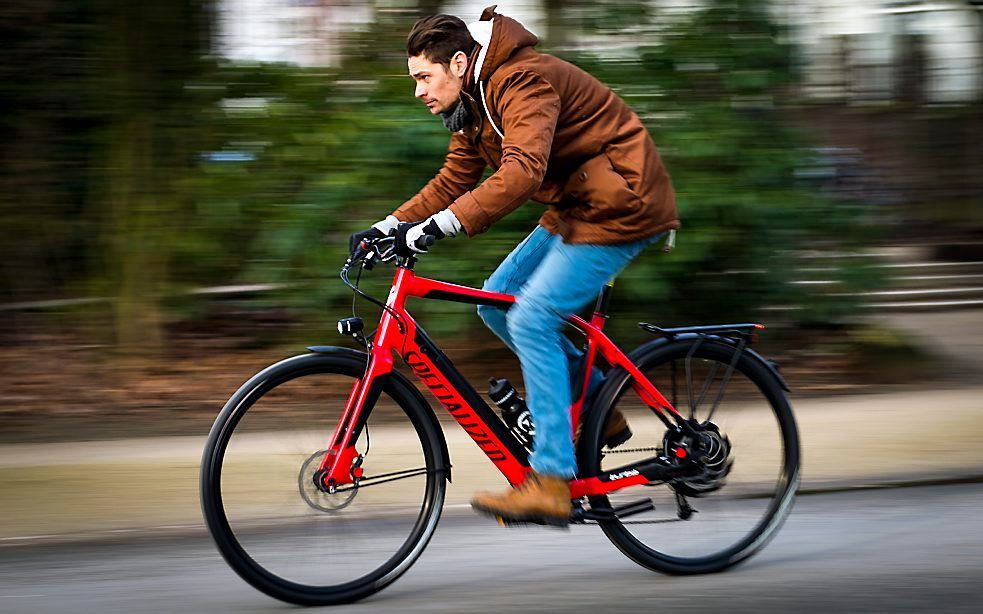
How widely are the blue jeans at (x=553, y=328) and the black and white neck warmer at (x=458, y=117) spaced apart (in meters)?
0.52

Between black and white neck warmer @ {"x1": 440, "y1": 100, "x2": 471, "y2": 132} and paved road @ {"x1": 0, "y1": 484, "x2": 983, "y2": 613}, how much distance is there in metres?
1.61

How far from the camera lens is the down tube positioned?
4.39 m

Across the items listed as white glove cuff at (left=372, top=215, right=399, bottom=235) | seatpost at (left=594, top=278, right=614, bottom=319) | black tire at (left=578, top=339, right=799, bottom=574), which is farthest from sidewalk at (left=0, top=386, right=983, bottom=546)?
white glove cuff at (left=372, top=215, right=399, bottom=235)

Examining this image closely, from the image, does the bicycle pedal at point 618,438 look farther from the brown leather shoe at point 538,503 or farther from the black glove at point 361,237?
the black glove at point 361,237

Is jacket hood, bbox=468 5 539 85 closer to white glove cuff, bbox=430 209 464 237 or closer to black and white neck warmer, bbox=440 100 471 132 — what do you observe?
black and white neck warmer, bbox=440 100 471 132

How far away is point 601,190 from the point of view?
4383 mm

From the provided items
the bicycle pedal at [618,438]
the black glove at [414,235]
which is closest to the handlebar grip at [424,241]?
the black glove at [414,235]

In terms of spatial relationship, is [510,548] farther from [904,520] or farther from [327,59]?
[327,59]

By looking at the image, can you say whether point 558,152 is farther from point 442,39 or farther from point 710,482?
point 710,482

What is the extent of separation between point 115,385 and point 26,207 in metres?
1.43

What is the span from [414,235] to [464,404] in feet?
2.19

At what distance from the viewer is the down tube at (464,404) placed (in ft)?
14.4

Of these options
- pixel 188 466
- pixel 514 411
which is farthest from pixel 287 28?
pixel 514 411

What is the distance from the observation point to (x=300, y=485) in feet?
14.1
